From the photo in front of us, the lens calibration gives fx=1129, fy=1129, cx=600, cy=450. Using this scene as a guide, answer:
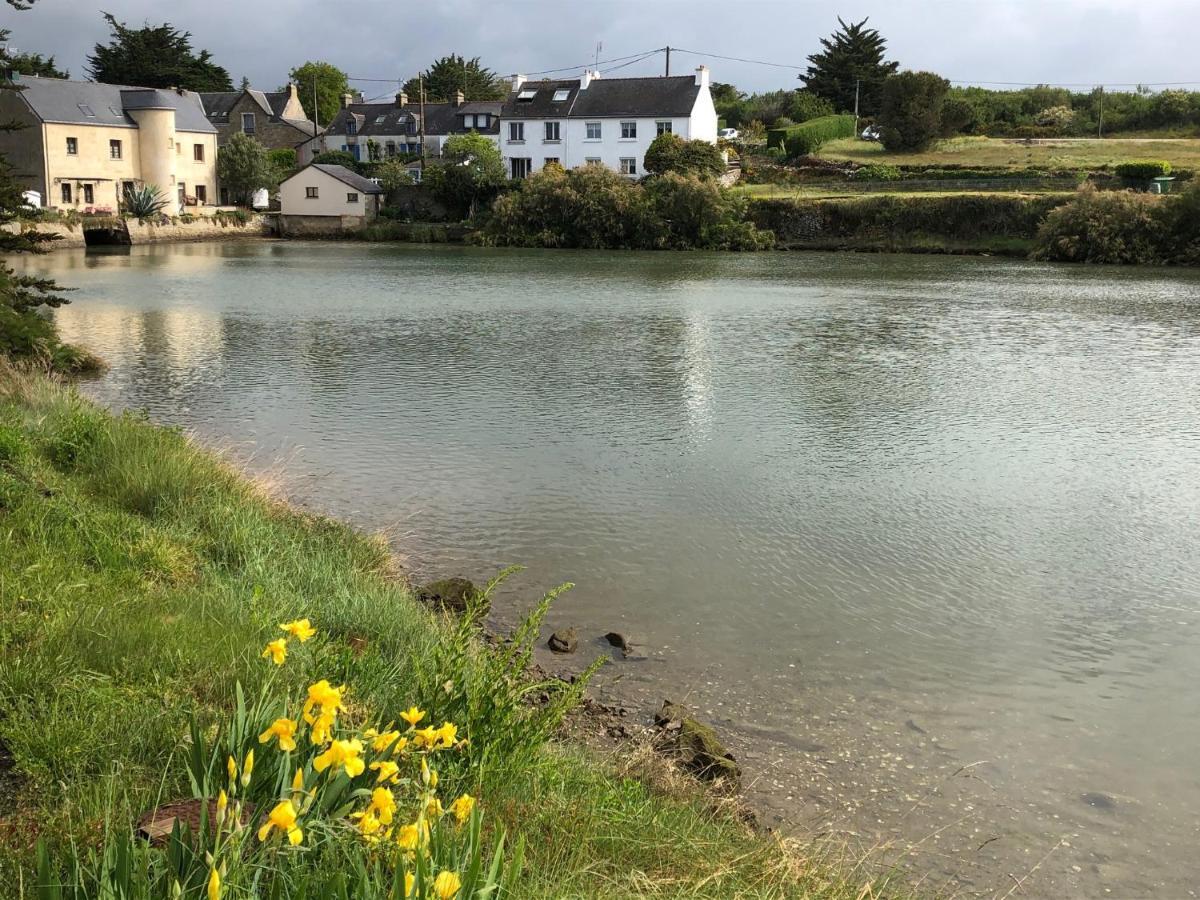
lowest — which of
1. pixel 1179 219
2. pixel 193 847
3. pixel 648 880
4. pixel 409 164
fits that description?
pixel 648 880

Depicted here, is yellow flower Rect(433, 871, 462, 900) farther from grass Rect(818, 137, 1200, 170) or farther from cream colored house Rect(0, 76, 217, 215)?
grass Rect(818, 137, 1200, 170)

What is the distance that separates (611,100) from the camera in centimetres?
7188

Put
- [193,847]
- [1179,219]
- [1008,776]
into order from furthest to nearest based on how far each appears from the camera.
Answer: [1179,219]
[1008,776]
[193,847]

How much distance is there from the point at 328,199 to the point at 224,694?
6858 centimetres

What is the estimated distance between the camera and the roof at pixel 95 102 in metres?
61.8

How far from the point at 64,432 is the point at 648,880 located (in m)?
8.68

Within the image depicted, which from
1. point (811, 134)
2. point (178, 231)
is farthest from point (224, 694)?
point (811, 134)

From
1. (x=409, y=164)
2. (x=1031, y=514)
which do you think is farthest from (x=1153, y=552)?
(x=409, y=164)

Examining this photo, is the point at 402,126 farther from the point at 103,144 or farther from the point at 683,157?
the point at 683,157

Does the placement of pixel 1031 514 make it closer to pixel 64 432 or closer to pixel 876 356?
pixel 64 432

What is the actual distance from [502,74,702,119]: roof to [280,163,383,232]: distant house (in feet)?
37.1

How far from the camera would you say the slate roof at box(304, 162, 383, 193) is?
69.4 metres

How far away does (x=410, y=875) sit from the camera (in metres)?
2.94

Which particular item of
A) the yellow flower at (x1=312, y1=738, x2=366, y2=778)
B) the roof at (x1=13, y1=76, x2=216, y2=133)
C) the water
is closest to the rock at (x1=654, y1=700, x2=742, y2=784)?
the water
